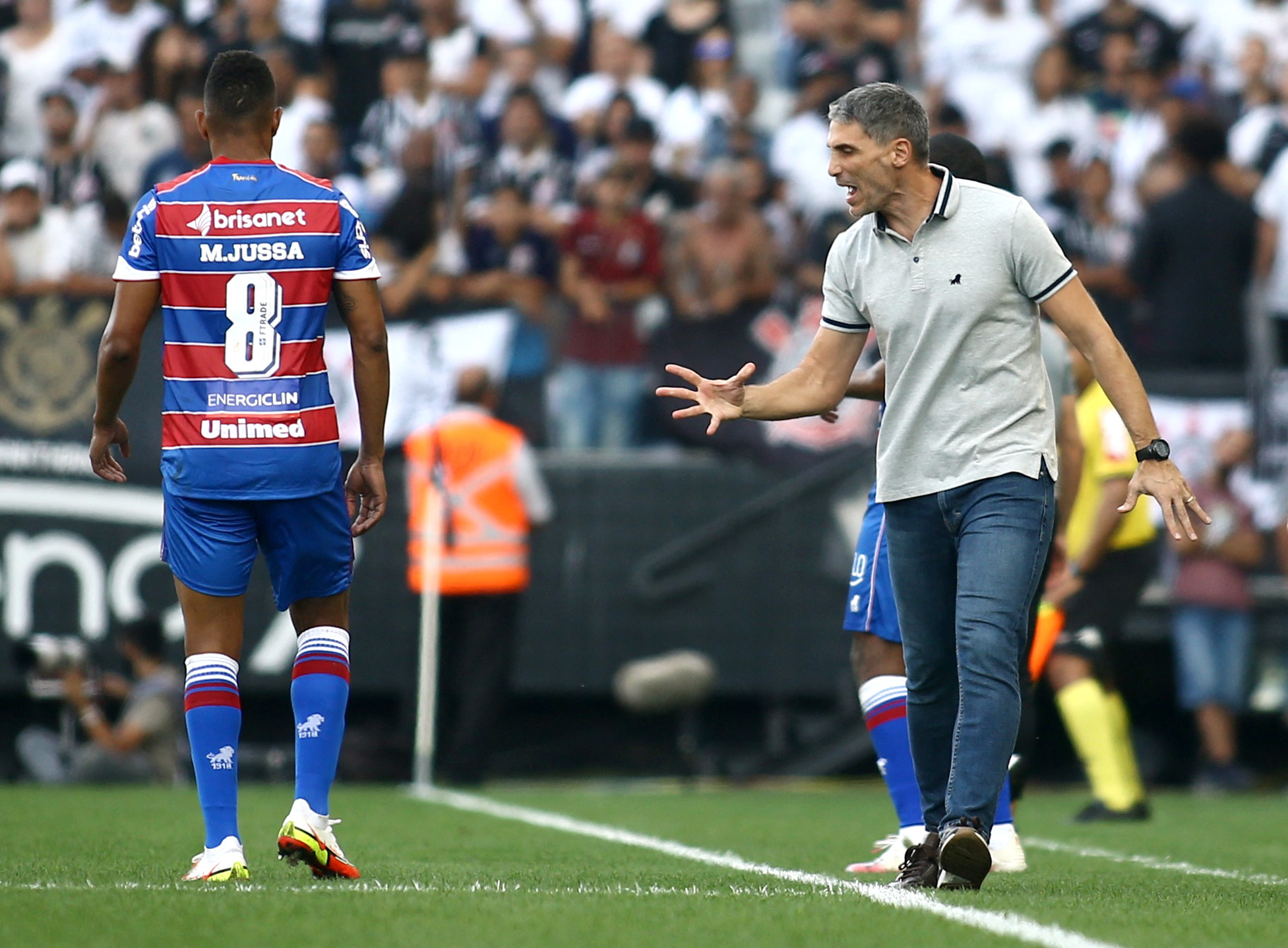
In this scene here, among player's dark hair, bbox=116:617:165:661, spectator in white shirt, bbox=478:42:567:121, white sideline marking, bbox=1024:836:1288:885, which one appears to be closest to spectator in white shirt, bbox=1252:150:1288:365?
spectator in white shirt, bbox=478:42:567:121

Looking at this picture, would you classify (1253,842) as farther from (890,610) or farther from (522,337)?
(522,337)

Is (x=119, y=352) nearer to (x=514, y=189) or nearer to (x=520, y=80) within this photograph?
(x=514, y=189)

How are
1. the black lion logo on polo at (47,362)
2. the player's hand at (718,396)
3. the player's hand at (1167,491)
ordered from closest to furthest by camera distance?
the player's hand at (1167,491), the player's hand at (718,396), the black lion logo on polo at (47,362)

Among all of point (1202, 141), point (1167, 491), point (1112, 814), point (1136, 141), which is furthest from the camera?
point (1136, 141)

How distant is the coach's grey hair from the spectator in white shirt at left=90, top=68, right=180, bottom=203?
8973mm

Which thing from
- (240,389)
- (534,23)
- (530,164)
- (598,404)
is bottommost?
(598,404)

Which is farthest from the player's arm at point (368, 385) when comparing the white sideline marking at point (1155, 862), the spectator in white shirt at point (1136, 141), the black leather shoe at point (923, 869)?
the spectator in white shirt at point (1136, 141)

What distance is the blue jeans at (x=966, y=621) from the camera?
5.24 meters

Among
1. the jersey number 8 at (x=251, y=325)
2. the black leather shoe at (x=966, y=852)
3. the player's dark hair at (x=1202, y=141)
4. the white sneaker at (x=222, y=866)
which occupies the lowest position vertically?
the white sneaker at (x=222, y=866)

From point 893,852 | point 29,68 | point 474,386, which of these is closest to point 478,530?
point 474,386

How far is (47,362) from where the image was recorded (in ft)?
39.5

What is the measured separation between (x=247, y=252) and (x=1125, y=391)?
237 cm

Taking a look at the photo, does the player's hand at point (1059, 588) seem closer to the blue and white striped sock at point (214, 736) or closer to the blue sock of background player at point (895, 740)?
the blue sock of background player at point (895, 740)

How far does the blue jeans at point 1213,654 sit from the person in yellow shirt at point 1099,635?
7.90ft
